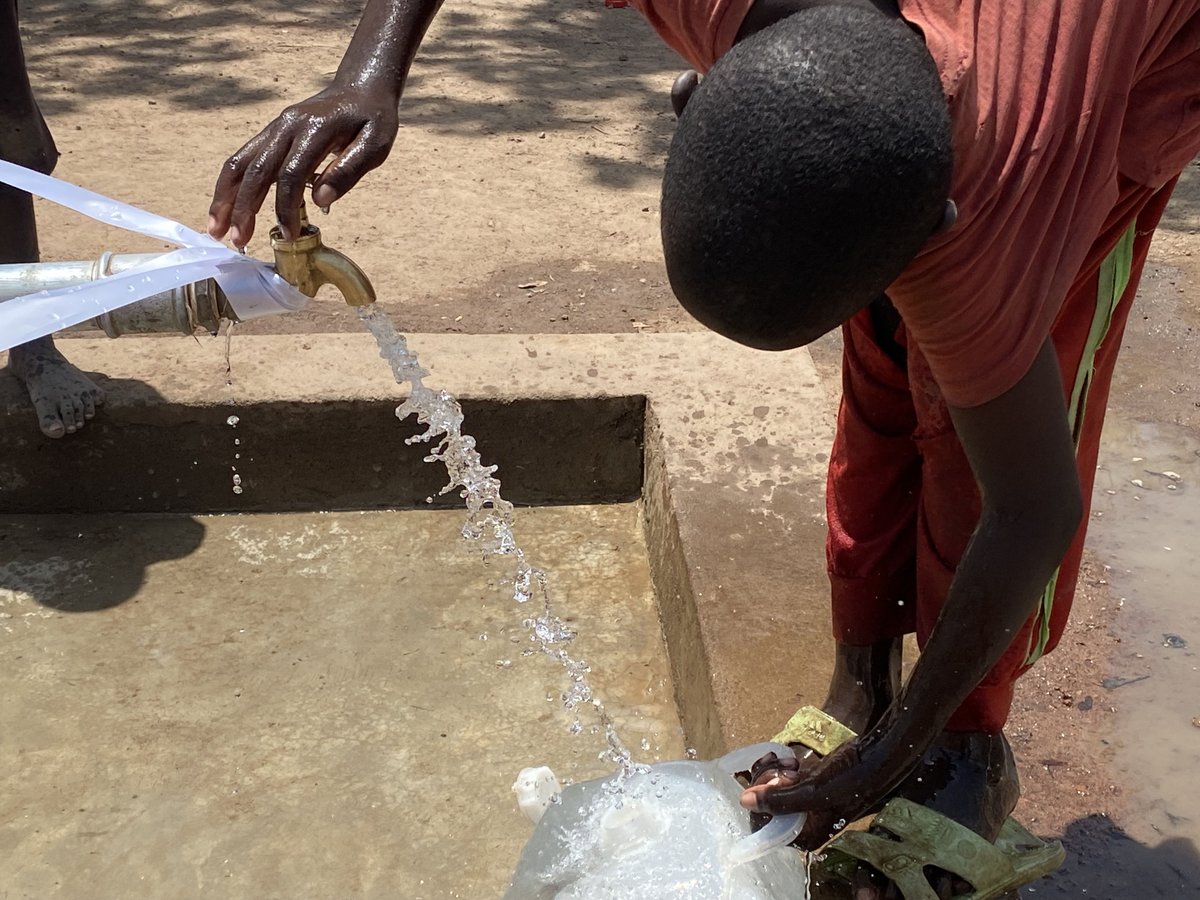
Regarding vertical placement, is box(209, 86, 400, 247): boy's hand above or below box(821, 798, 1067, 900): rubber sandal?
above

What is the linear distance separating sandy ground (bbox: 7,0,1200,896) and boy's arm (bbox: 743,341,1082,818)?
437 mm

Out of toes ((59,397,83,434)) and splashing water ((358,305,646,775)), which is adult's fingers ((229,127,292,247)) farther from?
toes ((59,397,83,434))

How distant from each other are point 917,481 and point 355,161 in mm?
852

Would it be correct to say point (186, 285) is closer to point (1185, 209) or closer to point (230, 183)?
point (230, 183)

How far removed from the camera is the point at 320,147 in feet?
4.83

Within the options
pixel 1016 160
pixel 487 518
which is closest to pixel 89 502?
pixel 487 518

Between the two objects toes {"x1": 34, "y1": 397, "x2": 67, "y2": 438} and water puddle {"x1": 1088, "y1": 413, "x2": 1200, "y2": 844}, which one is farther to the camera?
toes {"x1": 34, "y1": 397, "x2": 67, "y2": 438}

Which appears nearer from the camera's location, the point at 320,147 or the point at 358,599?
the point at 320,147

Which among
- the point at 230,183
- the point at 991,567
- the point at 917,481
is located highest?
the point at 230,183

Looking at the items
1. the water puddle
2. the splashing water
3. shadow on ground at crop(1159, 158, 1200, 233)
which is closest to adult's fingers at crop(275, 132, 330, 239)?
the splashing water

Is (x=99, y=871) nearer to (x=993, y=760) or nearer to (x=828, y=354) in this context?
(x=993, y=760)

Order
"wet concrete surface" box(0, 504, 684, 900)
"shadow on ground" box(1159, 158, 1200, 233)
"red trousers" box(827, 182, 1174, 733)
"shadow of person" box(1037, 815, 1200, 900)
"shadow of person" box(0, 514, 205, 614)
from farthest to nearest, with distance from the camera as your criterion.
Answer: "shadow on ground" box(1159, 158, 1200, 233)
"shadow of person" box(0, 514, 205, 614)
"wet concrete surface" box(0, 504, 684, 900)
"shadow of person" box(1037, 815, 1200, 900)
"red trousers" box(827, 182, 1174, 733)

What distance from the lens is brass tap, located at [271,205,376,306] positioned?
59.2 inches

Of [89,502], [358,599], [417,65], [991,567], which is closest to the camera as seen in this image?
[991,567]
